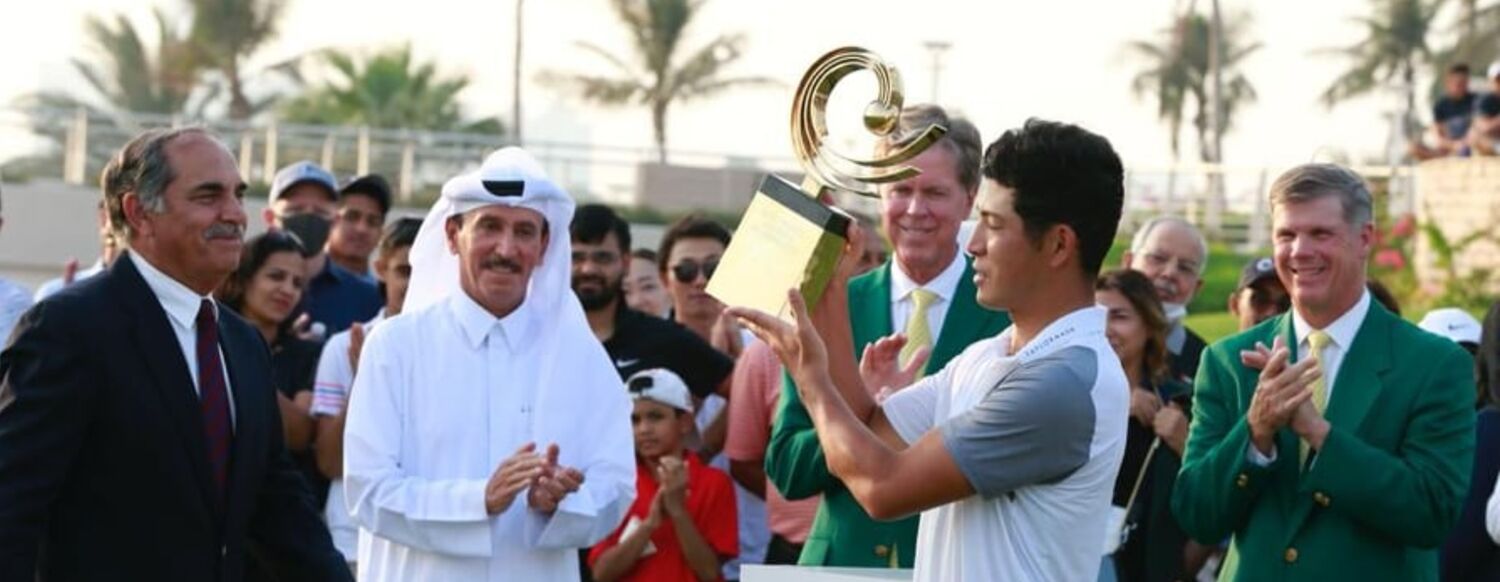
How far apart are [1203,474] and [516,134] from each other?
45.6 metres

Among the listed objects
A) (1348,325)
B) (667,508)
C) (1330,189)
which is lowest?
(667,508)

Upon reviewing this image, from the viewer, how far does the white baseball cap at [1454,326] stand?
30.9 feet

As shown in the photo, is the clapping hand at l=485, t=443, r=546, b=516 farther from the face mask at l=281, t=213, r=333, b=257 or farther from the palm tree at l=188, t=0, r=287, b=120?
the palm tree at l=188, t=0, r=287, b=120

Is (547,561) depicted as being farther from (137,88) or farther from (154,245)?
(137,88)

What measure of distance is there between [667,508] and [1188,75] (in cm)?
5183

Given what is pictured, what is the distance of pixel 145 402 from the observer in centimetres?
569

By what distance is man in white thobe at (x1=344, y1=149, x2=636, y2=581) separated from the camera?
21.9 ft

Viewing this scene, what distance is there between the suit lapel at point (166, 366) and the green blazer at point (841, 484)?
1.45m

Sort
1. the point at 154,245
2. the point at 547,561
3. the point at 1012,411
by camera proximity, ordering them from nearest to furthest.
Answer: the point at 1012,411 → the point at 154,245 → the point at 547,561

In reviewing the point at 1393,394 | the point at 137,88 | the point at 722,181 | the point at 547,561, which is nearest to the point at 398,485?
the point at 547,561

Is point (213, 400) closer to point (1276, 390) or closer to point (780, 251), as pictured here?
point (780, 251)

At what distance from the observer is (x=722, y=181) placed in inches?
1459

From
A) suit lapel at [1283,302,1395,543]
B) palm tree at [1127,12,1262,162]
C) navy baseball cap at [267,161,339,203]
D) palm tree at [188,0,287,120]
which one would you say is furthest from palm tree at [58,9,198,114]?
suit lapel at [1283,302,1395,543]

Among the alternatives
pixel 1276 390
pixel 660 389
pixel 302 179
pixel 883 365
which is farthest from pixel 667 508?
pixel 302 179
